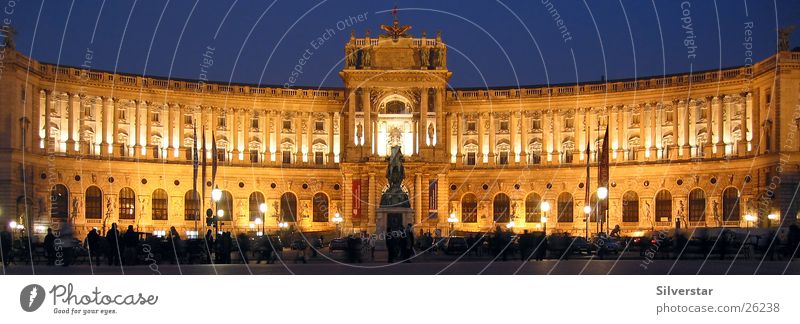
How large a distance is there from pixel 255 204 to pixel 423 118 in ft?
60.2

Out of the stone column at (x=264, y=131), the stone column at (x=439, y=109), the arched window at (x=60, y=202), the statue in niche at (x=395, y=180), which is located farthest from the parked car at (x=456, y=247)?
the stone column at (x=264, y=131)

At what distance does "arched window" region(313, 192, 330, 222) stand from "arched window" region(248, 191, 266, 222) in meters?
5.33

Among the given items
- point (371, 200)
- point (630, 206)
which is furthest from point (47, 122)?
point (630, 206)

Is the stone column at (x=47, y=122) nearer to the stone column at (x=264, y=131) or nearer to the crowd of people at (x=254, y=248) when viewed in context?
the stone column at (x=264, y=131)

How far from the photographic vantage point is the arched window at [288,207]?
109 m

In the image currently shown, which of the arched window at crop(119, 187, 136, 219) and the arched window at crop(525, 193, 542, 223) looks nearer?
the arched window at crop(119, 187, 136, 219)

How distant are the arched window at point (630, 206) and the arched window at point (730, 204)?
8.68 m

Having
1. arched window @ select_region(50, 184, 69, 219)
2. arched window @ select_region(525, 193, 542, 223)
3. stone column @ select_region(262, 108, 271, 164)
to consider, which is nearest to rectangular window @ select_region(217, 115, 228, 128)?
stone column @ select_region(262, 108, 271, 164)

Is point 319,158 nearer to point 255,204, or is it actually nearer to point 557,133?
point 255,204

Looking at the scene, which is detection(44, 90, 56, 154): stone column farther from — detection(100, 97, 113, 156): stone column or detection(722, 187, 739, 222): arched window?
detection(722, 187, 739, 222): arched window

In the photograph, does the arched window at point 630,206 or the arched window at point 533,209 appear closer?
the arched window at point 630,206

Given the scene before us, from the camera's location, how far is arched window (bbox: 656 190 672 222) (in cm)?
10269

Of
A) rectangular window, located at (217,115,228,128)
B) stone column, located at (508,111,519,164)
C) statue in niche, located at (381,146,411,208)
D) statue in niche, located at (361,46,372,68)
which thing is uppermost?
statue in niche, located at (361,46,372,68)
